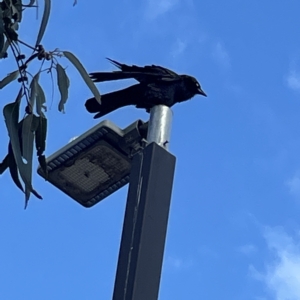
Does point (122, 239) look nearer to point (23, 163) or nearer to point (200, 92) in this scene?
point (23, 163)

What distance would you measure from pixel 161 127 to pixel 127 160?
1.58 feet

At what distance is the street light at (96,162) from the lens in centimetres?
411

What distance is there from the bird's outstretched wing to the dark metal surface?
0.49 meters

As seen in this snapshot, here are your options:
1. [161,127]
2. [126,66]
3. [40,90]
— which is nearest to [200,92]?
[126,66]

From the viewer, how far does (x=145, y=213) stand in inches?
135

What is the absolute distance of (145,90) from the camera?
4047 millimetres

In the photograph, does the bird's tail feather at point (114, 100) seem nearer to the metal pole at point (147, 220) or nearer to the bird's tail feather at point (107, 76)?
the bird's tail feather at point (107, 76)

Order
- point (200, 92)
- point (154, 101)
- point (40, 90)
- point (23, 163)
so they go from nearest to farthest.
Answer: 1. point (23, 163)
2. point (40, 90)
3. point (154, 101)
4. point (200, 92)

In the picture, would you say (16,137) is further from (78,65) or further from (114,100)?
(114,100)

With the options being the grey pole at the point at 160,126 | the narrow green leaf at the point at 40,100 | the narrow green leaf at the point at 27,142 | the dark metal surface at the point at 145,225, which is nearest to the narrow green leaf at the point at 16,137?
the narrow green leaf at the point at 27,142

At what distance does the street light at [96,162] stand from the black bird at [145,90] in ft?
0.31

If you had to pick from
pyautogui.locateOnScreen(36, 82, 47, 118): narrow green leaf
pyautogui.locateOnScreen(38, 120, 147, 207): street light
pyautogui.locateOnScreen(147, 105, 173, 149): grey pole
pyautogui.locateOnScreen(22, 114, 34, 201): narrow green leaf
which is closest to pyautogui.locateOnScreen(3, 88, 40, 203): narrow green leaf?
pyautogui.locateOnScreen(22, 114, 34, 201): narrow green leaf

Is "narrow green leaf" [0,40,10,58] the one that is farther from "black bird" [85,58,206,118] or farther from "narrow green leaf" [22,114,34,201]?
"black bird" [85,58,206,118]

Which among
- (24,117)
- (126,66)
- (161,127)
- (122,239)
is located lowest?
(122,239)
